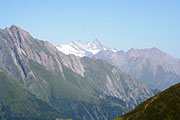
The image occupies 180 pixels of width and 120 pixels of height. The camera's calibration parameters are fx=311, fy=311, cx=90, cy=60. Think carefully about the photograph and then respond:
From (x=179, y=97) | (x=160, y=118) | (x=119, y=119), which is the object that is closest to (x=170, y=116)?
(x=160, y=118)

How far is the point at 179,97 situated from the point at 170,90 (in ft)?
44.5

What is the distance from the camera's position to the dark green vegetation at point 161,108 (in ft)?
569

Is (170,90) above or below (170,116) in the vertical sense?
above

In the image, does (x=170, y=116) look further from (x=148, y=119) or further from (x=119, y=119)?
(x=119, y=119)

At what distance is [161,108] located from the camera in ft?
596

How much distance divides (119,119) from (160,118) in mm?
33457

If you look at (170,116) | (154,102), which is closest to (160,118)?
(170,116)

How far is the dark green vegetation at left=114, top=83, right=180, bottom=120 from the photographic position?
569ft

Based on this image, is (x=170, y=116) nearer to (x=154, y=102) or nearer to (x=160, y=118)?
(x=160, y=118)

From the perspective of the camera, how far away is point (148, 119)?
176m

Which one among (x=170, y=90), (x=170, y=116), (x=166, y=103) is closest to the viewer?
(x=170, y=116)

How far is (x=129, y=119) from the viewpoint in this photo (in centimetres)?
18738

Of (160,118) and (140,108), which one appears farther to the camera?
(140,108)

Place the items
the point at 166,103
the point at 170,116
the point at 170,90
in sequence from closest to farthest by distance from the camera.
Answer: the point at 170,116
the point at 166,103
the point at 170,90
